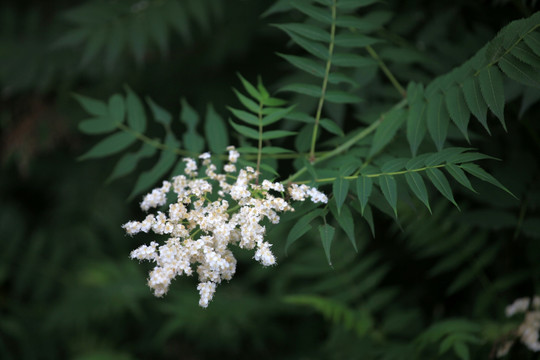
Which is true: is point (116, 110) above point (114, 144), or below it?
above

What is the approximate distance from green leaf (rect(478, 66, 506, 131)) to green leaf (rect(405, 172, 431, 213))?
1.13ft

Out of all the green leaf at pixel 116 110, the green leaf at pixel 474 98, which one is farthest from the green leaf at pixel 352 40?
the green leaf at pixel 116 110

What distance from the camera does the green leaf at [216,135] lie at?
2292 mm

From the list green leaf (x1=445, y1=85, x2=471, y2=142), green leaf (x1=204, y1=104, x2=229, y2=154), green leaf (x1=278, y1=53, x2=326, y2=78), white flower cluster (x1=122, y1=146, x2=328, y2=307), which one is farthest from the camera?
green leaf (x1=204, y1=104, x2=229, y2=154)

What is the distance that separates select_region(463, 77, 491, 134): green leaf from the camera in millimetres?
1701

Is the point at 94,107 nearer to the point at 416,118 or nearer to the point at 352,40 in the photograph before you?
the point at 352,40

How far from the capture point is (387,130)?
1987mm

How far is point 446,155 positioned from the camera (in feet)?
5.27

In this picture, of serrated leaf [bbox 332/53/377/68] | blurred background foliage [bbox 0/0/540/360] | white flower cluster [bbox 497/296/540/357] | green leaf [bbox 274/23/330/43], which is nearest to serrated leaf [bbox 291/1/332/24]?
green leaf [bbox 274/23/330/43]

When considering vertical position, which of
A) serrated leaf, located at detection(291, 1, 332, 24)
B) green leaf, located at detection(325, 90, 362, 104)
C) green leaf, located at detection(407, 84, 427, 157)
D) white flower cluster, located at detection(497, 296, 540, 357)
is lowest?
white flower cluster, located at detection(497, 296, 540, 357)

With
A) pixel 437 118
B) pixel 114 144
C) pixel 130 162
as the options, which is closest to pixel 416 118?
pixel 437 118

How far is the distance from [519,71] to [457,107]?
0.79 ft

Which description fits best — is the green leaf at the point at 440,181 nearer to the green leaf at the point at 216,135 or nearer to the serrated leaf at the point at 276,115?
the serrated leaf at the point at 276,115

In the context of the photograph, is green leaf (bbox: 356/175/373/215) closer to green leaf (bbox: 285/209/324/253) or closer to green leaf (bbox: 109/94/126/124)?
A: green leaf (bbox: 285/209/324/253)
